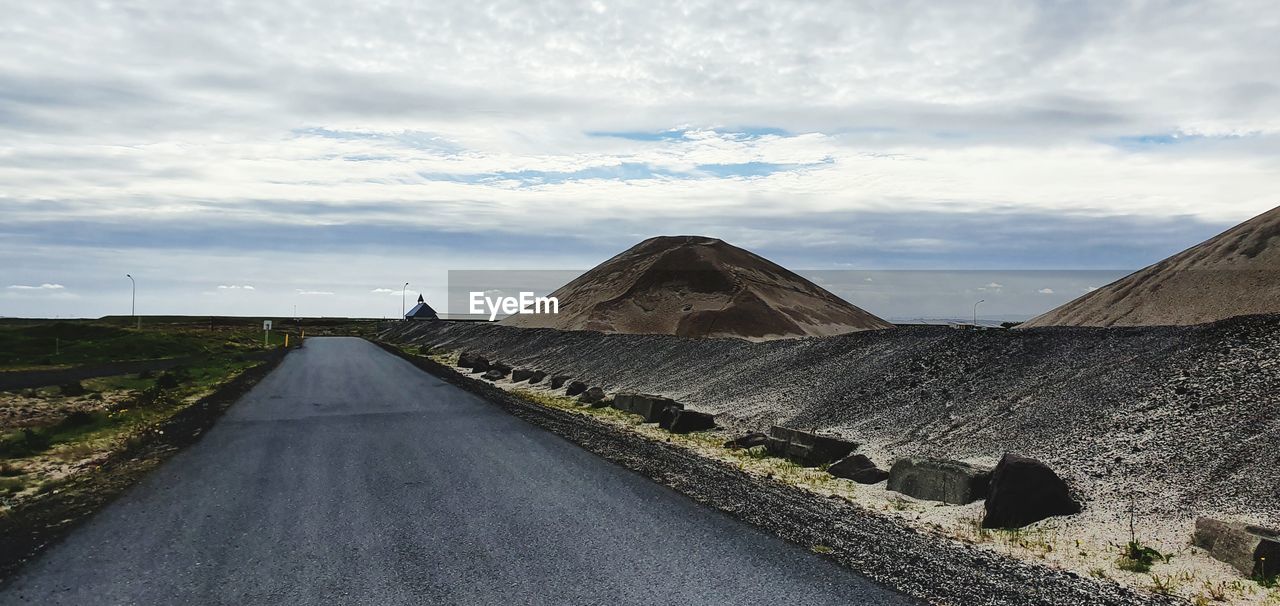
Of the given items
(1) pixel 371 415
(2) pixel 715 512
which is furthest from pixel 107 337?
(2) pixel 715 512

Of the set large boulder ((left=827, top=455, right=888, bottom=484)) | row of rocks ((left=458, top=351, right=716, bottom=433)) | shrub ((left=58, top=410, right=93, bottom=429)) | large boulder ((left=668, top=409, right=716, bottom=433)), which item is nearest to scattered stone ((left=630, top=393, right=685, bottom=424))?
row of rocks ((left=458, top=351, right=716, bottom=433))

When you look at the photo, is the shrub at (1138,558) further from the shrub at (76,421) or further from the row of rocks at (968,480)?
the shrub at (76,421)

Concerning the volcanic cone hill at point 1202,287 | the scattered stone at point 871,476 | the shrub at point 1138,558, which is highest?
the volcanic cone hill at point 1202,287

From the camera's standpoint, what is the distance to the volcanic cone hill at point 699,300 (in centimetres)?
7850

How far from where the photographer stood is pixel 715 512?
1087 centimetres

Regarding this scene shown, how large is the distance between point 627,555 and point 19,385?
36.2 m

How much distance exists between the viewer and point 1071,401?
14.5 metres

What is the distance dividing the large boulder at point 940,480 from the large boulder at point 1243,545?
3.20 meters

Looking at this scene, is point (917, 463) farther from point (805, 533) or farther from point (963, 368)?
point (963, 368)

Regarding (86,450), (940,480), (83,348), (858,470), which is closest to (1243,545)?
(940,480)

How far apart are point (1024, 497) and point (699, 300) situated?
75272 mm

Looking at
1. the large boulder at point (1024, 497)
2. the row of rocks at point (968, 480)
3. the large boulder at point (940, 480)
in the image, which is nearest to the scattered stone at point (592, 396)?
the row of rocks at point (968, 480)

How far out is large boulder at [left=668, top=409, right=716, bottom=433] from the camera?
21.2 meters

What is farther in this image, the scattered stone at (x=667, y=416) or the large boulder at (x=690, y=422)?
the scattered stone at (x=667, y=416)
